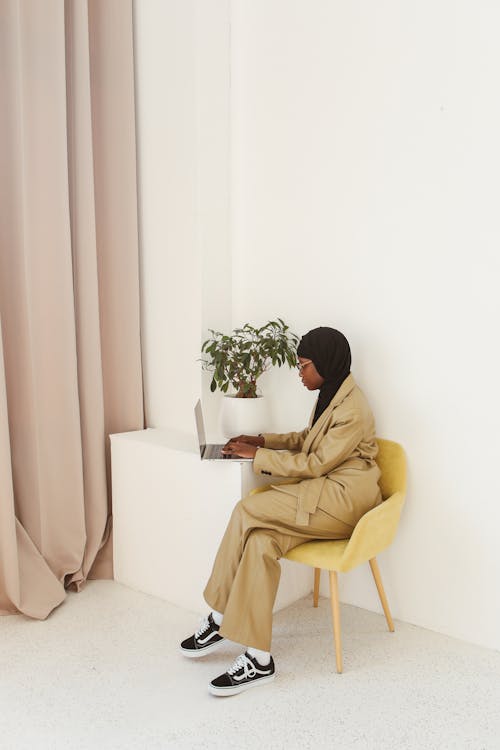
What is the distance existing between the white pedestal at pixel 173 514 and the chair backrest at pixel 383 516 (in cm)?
45

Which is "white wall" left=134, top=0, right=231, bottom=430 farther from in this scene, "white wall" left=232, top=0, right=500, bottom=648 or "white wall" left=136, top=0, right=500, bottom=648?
"white wall" left=232, top=0, right=500, bottom=648

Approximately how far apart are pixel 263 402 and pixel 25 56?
1.58 meters

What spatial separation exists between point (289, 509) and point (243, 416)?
516 millimetres

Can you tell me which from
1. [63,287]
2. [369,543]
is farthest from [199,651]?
[63,287]

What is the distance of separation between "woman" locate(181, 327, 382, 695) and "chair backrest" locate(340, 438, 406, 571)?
81mm

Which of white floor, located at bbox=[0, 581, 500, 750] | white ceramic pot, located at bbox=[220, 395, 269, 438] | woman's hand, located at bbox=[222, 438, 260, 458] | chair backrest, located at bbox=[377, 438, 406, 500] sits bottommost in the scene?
white floor, located at bbox=[0, 581, 500, 750]

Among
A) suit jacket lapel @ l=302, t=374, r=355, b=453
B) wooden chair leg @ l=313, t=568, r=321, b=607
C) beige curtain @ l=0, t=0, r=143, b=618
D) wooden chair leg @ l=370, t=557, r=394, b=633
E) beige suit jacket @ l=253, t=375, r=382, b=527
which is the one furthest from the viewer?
wooden chair leg @ l=313, t=568, r=321, b=607

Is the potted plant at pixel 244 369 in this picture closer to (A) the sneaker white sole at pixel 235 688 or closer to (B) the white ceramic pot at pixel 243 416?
(B) the white ceramic pot at pixel 243 416

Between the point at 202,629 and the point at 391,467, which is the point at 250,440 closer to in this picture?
the point at 391,467

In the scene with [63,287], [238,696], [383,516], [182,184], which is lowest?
[238,696]

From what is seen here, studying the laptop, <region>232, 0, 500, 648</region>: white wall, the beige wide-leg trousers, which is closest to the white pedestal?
the laptop

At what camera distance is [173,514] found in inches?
105

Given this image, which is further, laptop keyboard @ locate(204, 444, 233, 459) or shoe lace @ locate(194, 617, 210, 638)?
laptop keyboard @ locate(204, 444, 233, 459)

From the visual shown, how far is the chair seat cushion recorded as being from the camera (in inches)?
85.2
